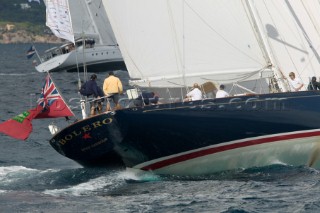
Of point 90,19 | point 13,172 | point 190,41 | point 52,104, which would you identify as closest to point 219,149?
point 190,41

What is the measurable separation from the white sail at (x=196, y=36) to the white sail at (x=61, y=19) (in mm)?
1199

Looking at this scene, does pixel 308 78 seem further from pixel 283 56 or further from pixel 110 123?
pixel 110 123

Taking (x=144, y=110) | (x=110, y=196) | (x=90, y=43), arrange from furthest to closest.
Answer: (x=90, y=43), (x=144, y=110), (x=110, y=196)

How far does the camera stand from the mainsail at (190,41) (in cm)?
3000

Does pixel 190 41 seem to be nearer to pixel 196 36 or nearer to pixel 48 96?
pixel 196 36

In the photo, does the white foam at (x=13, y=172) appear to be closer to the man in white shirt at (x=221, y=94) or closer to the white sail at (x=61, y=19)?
the white sail at (x=61, y=19)

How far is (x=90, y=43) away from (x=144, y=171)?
62.6 m

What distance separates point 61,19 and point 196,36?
153 inches

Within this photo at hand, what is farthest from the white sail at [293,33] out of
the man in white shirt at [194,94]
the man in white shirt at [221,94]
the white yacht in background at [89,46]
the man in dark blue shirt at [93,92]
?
the white yacht in background at [89,46]

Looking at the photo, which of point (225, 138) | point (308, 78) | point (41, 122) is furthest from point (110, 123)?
point (41, 122)

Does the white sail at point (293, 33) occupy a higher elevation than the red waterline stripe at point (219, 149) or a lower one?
higher

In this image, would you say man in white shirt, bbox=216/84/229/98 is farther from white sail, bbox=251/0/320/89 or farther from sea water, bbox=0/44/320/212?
white sail, bbox=251/0/320/89

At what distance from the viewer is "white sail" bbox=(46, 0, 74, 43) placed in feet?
99.6

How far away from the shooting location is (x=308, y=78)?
31.5 meters
